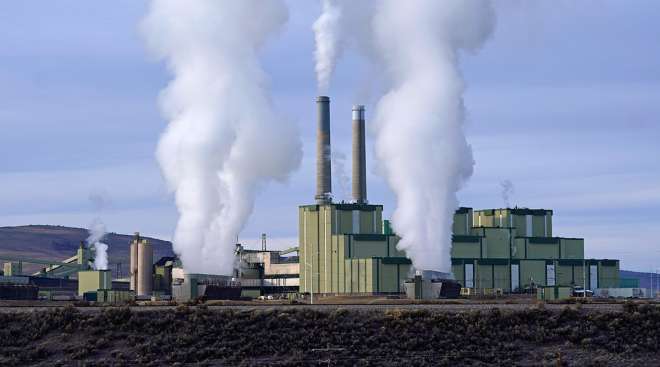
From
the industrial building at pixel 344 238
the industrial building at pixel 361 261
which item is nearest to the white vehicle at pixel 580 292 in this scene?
the industrial building at pixel 361 261

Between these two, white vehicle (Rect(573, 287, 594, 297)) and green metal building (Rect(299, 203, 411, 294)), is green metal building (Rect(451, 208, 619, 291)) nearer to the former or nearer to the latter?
white vehicle (Rect(573, 287, 594, 297))

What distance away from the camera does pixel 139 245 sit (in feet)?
546

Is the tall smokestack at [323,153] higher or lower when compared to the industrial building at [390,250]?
higher

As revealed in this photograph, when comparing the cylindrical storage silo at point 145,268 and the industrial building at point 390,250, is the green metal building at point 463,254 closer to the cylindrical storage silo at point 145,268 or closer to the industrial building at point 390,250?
the industrial building at point 390,250

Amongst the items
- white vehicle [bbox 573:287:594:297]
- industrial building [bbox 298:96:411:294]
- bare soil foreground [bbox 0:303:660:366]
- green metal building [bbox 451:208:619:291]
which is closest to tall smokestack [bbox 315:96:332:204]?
industrial building [bbox 298:96:411:294]

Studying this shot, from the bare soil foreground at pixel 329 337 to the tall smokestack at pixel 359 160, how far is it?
9410 cm

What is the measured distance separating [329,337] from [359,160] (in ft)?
329

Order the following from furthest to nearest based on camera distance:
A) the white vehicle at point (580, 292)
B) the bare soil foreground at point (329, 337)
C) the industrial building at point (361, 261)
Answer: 1. the industrial building at point (361, 261)
2. the white vehicle at point (580, 292)
3. the bare soil foreground at point (329, 337)

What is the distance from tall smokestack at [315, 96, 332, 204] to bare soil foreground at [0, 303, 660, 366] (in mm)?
91097

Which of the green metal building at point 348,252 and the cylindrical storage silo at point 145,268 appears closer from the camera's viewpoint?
the green metal building at point 348,252

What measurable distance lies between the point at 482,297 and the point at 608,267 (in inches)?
1614

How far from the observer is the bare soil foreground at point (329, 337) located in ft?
177

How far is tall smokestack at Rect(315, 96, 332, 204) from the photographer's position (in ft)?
502

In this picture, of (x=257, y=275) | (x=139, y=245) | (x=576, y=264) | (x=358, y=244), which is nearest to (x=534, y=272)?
(x=576, y=264)
